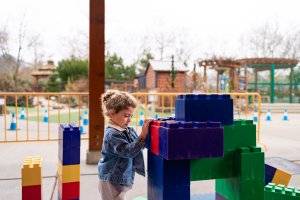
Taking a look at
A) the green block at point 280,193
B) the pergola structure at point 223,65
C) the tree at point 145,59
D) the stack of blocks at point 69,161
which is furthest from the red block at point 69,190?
the tree at point 145,59

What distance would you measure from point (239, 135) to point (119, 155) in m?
0.93

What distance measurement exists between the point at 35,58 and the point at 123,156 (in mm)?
36388

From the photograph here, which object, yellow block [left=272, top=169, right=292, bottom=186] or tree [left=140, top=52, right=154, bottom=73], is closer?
yellow block [left=272, top=169, right=292, bottom=186]

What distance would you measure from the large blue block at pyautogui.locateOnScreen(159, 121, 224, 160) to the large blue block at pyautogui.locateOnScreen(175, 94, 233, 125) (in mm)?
228

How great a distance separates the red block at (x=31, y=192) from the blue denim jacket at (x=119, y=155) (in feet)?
1.75

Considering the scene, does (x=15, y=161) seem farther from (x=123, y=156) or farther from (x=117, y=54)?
(x=117, y=54)

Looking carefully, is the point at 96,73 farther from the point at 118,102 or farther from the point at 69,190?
the point at 69,190

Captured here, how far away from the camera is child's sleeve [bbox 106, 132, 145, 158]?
7.04 ft

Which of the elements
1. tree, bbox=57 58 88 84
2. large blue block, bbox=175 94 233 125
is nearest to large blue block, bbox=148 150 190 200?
large blue block, bbox=175 94 233 125

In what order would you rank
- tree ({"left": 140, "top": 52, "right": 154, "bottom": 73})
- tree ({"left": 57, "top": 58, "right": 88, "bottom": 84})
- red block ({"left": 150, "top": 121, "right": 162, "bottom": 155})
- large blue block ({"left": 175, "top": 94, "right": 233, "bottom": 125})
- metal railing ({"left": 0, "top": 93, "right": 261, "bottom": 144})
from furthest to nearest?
tree ({"left": 140, "top": 52, "right": 154, "bottom": 73}) → tree ({"left": 57, "top": 58, "right": 88, "bottom": 84}) → metal railing ({"left": 0, "top": 93, "right": 261, "bottom": 144}) → large blue block ({"left": 175, "top": 94, "right": 233, "bottom": 125}) → red block ({"left": 150, "top": 121, "right": 162, "bottom": 155})

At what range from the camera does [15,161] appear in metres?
4.68

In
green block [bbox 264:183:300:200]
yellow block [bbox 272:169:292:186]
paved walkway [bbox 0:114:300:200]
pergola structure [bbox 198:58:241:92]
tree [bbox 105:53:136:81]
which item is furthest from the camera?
tree [bbox 105:53:136:81]

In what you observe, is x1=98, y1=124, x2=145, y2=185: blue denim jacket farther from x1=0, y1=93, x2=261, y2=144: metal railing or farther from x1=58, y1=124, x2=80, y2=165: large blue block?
x1=0, y1=93, x2=261, y2=144: metal railing

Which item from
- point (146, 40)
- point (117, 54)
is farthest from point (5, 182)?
point (146, 40)
